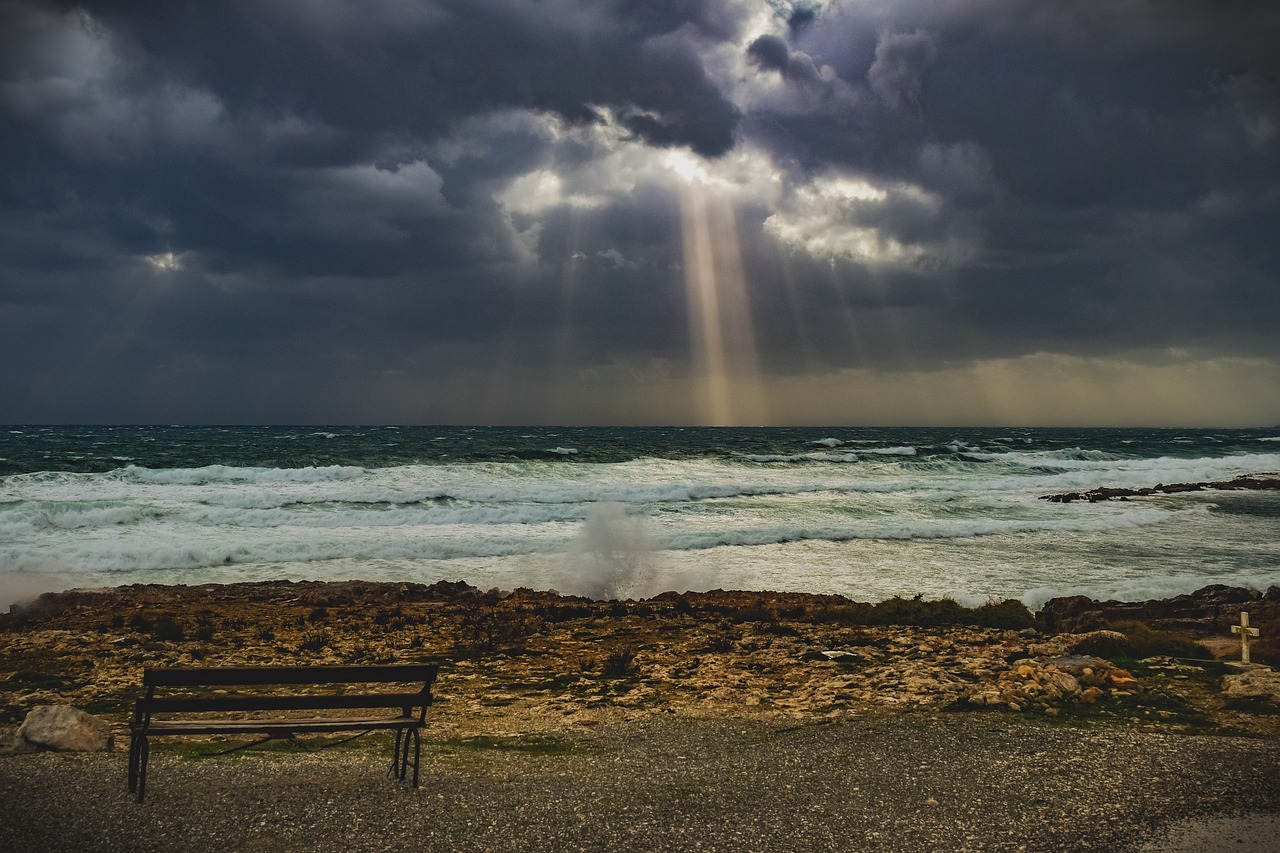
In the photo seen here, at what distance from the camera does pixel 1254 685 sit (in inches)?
349

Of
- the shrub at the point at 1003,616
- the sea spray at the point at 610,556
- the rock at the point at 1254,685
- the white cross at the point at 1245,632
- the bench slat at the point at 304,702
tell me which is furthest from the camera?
the sea spray at the point at 610,556

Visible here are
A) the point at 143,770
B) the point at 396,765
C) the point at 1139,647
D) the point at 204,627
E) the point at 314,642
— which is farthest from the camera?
the point at 204,627

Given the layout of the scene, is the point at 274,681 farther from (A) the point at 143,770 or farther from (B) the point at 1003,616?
(B) the point at 1003,616

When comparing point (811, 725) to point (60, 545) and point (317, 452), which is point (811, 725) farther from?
point (317, 452)

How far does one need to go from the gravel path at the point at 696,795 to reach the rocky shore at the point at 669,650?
106 centimetres

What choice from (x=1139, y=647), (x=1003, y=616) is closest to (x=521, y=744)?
(x=1139, y=647)

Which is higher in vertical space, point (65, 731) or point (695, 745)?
point (65, 731)

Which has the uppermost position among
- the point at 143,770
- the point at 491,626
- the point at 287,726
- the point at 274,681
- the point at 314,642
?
the point at 274,681

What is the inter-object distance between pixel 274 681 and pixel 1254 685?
1043 cm

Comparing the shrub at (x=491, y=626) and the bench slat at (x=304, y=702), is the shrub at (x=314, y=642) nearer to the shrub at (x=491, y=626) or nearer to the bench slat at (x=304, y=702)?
the shrub at (x=491, y=626)

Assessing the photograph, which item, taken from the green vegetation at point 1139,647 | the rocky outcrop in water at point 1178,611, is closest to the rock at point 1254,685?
the green vegetation at point 1139,647

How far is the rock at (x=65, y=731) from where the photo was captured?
7.13 meters

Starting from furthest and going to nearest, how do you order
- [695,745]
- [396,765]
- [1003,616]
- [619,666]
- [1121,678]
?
[1003,616], [619,666], [1121,678], [695,745], [396,765]

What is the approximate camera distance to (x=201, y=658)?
10992mm
